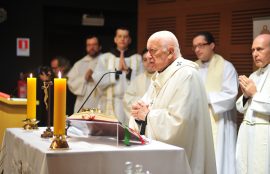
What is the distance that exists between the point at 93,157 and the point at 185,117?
106cm

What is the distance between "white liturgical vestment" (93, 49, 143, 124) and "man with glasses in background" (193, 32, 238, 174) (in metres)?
1.41

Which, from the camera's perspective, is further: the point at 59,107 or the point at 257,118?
the point at 257,118

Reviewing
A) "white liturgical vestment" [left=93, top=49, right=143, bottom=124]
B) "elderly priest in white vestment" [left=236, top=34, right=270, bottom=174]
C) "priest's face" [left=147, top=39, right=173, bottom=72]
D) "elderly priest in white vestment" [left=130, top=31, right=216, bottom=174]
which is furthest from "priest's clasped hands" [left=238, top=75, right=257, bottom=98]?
"white liturgical vestment" [left=93, top=49, right=143, bottom=124]

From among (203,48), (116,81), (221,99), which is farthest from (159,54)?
(116,81)

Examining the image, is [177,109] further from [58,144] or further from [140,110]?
[58,144]

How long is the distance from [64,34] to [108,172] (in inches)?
351

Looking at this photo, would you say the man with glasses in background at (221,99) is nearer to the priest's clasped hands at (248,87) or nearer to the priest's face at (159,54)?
the priest's clasped hands at (248,87)

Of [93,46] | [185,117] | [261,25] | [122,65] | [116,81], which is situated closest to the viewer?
[185,117]

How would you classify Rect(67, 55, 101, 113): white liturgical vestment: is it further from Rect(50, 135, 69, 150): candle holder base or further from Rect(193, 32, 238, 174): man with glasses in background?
Rect(50, 135, 69, 150): candle holder base

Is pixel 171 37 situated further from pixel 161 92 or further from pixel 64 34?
pixel 64 34

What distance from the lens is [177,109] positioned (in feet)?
11.7

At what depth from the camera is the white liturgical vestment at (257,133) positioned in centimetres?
533

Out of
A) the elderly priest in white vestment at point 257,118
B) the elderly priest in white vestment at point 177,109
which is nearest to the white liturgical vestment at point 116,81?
the elderly priest in white vestment at point 257,118

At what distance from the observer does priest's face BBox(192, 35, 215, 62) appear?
651cm
